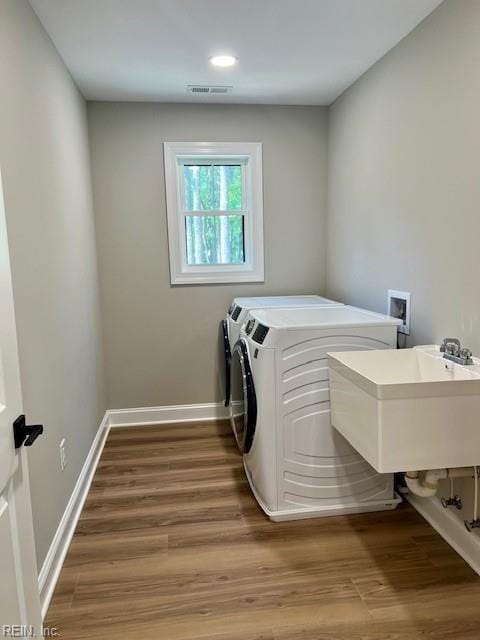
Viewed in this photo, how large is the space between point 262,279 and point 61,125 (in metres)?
1.82

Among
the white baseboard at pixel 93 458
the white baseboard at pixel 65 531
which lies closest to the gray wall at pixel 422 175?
the white baseboard at pixel 93 458

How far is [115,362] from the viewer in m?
3.47

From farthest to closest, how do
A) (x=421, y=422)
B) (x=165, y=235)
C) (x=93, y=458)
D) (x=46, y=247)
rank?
(x=165, y=235) < (x=93, y=458) < (x=46, y=247) < (x=421, y=422)

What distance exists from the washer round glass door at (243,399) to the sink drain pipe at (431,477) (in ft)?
2.59

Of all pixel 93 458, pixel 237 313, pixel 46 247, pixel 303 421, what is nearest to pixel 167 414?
pixel 93 458

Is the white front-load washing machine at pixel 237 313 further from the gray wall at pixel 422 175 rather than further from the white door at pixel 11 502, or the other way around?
the white door at pixel 11 502

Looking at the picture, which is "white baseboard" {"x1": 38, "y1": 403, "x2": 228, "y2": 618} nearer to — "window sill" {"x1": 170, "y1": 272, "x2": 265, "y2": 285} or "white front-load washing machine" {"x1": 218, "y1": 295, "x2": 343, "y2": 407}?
"white front-load washing machine" {"x1": 218, "y1": 295, "x2": 343, "y2": 407}

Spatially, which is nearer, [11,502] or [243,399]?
[11,502]

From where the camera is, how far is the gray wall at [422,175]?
6.16 ft

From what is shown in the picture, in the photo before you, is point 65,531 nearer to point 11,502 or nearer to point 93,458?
point 93,458

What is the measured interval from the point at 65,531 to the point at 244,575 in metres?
0.88

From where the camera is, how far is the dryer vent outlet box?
2.39m

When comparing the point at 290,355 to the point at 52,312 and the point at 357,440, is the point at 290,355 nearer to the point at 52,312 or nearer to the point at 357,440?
the point at 357,440

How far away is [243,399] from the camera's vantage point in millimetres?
2463
